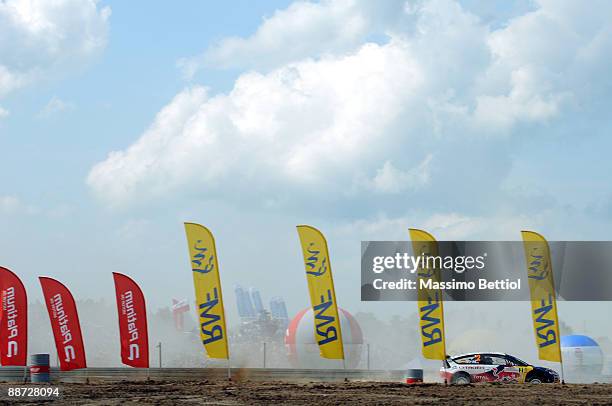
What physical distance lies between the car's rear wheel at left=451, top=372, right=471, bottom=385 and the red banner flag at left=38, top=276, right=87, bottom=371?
13.9 meters

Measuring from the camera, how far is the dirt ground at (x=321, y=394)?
22.2 meters

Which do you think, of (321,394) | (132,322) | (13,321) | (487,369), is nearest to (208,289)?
(132,322)

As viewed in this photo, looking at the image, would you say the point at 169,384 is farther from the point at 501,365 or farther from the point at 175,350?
the point at 175,350

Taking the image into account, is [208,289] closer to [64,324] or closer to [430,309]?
[64,324]

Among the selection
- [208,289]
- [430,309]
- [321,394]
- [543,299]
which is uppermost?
[208,289]

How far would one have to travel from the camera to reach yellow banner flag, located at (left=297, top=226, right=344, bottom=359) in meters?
33.1

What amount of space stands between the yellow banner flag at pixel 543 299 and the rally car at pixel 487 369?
1593 millimetres

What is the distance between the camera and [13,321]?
31.7m

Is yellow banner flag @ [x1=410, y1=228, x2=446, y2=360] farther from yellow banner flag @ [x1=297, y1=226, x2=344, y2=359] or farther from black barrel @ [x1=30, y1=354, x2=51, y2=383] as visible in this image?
black barrel @ [x1=30, y1=354, x2=51, y2=383]

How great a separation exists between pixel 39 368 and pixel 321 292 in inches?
429

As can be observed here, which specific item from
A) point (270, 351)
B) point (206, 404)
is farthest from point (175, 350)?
point (206, 404)

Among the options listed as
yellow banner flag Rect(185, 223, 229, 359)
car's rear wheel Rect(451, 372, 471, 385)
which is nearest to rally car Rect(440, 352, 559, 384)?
car's rear wheel Rect(451, 372, 471, 385)

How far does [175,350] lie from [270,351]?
22.3 metres

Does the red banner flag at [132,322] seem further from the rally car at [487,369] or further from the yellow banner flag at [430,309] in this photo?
the rally car at [487,369]
